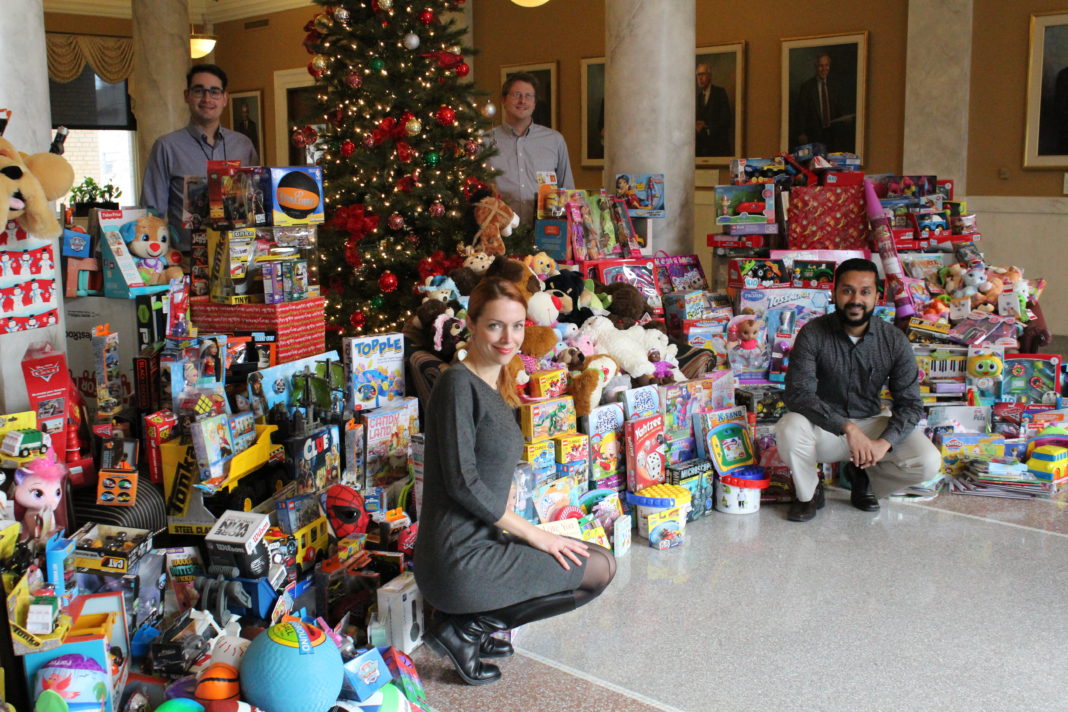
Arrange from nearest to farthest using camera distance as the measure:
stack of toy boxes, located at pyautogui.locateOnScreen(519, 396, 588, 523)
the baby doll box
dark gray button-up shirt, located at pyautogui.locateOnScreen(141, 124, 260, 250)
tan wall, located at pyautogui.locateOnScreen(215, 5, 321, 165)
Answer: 1. stack of toy boxes, located at pyautogui.locateOnScreen(519, 396, 588, 523)
2. the baby doll box
3. dark gray button-up shirt, located at pyautogui.locateOnScreen(141, 124, 260, 250)
4. tan wall, located at pyautogui.locateOnScreen(215, 5, 321, 165)

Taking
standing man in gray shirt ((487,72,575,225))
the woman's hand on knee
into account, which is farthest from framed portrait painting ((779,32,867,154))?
the woman's hand on knee

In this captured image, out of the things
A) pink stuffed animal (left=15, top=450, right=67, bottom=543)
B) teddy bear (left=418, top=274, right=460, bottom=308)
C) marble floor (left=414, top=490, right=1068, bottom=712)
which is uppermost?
teddy bear (left=418, top=274, right=460, bottom=308)

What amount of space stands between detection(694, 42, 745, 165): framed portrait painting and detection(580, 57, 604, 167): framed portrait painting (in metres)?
1.19

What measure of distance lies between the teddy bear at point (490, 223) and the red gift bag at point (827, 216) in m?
1.84

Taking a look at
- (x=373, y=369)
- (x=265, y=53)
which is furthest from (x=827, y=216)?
(x=265, y=53)

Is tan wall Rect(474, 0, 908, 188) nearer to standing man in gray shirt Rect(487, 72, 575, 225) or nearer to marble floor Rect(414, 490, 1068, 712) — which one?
standing man in gray shirt Rect(487, 72, 575, 225)

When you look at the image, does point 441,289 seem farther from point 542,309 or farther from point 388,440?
point 388,440

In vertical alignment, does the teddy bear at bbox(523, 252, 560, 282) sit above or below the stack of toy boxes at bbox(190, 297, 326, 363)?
above

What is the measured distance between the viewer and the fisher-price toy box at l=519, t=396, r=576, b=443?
13.5 feet

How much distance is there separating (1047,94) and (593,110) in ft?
15.1

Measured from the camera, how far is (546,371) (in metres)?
4.39

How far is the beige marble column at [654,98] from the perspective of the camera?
6746 mm

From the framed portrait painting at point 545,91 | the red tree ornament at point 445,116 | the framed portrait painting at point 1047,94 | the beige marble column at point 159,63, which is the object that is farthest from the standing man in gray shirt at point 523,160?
the beige marble column at point 159,63

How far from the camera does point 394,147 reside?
573 centimetres
